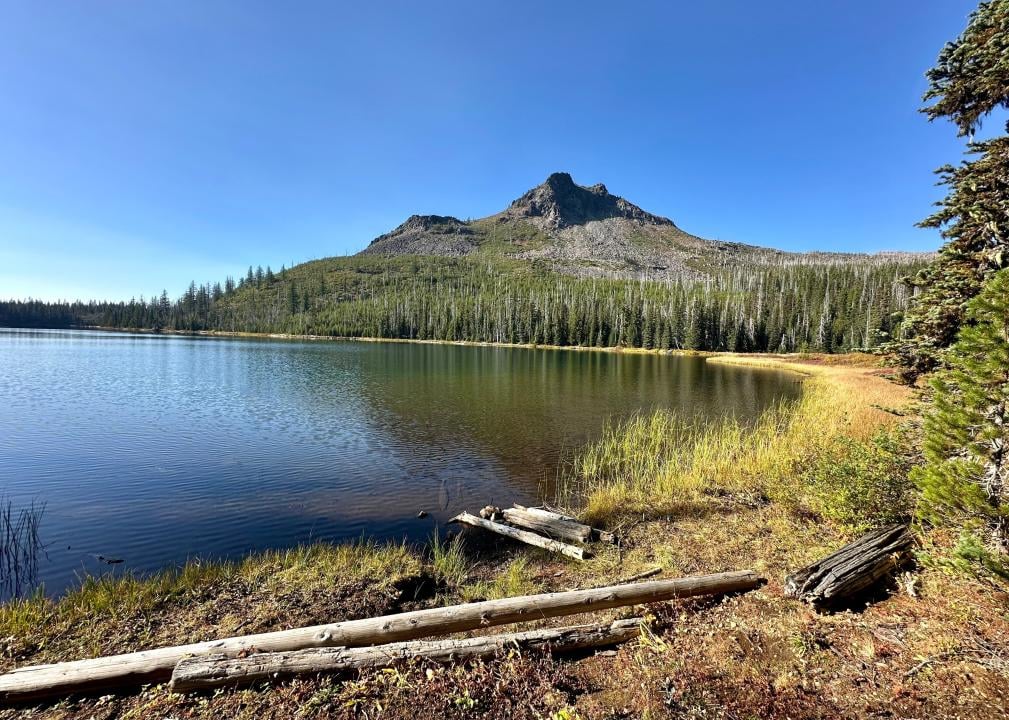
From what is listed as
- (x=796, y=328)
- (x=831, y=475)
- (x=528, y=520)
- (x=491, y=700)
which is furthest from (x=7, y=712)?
(x=796, y=328)

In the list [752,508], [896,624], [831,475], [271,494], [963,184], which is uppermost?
[963,184]

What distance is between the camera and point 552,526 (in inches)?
452

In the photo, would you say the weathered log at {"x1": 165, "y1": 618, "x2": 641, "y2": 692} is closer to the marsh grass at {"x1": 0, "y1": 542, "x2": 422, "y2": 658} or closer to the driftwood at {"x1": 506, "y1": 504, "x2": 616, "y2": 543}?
the marsh grass at {"x1": 0, "y1": 542, "x2": 422, "y2": 658}

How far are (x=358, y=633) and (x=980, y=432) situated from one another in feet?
27.8

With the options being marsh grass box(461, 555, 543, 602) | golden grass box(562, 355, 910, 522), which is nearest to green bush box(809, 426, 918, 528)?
golden grass box(562, 355, 910, 522)

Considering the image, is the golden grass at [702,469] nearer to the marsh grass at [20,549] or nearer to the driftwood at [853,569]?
the driftwood at [853,569]

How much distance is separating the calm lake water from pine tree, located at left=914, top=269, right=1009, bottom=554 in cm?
1065

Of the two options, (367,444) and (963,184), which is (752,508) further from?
(367,444)

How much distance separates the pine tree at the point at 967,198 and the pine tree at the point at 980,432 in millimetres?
4191

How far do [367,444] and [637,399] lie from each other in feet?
72.4

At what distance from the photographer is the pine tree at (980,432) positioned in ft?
18.5

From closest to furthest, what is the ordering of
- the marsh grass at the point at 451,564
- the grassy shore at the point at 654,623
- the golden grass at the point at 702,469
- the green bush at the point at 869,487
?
the grassy shore at the point at 654,623, the green bush at the point at 869,487, the marsh grass at the point at 451,564, the golden grass at the point at 702,469

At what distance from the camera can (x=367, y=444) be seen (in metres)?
21.4

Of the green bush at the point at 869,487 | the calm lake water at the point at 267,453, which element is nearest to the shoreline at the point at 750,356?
the calm lake water at the point at 267,453
